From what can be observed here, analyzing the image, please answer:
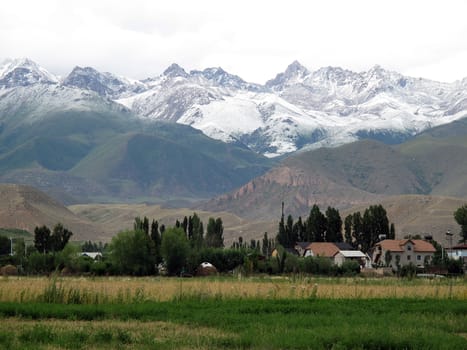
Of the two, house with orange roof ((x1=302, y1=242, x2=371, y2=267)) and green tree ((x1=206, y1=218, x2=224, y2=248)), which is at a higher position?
green tree ((x1=206, y1=218, x2=224, y2=248))

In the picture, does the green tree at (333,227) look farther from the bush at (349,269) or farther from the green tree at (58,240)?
the green tree at (58,240)

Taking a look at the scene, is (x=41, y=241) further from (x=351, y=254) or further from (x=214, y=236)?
(x=351, y=254)

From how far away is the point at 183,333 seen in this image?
28469 mm

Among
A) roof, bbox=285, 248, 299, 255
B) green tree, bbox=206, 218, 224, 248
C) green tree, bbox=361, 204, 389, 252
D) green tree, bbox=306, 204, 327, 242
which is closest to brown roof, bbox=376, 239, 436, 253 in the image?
green tree, bbox=361, 204, 389, 252

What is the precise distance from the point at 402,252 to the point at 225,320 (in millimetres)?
98796

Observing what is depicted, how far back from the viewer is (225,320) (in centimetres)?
3119

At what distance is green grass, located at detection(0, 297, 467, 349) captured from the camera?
1022 inches

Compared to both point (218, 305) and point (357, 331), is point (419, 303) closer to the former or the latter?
point (218, 305)

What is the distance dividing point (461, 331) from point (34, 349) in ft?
49.6

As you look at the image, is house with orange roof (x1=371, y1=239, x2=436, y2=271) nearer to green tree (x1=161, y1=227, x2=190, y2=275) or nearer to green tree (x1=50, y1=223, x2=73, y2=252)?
green tree (x1=161, y1=227, x2=190, y2=275)

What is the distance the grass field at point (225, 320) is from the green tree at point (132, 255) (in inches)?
2244

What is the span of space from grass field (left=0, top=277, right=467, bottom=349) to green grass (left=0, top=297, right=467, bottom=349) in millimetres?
34

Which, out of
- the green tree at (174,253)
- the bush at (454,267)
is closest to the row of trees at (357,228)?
the bush at (454,267)

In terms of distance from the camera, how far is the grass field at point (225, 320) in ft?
85.3
